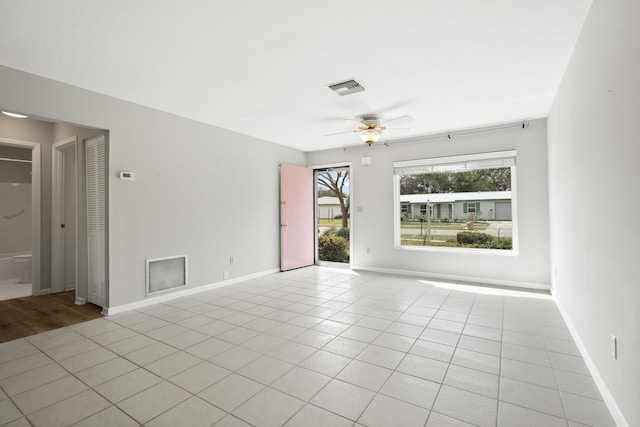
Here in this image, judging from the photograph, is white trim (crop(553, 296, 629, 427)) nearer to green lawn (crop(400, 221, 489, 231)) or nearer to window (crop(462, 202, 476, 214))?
green lawn (crop(400, 221, 489, 231))

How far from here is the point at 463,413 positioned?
5.93ft

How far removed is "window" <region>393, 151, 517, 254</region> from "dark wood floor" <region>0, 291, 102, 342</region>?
480 centimetres

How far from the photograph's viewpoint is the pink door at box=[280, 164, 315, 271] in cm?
599

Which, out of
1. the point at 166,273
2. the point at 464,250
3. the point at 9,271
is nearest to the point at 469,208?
the point at 464,250

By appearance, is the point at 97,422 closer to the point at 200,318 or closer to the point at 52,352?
the point at 52,352

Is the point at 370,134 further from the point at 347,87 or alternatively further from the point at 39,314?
the point at 39,314

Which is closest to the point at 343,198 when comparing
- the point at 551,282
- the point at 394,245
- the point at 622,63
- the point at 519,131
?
the point at 394,245

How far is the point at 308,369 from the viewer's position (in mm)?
2318

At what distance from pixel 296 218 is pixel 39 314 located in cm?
401

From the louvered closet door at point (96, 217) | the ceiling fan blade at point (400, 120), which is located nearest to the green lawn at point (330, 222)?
the ceiling fan blade at point (400, 120)

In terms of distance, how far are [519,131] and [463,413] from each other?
169 inches

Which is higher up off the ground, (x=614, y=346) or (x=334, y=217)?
(x=334, y=217)

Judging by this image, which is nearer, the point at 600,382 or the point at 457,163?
the point at 600,382

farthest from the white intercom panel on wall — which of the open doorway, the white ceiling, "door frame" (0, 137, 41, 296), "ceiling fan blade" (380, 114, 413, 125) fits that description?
the open doorway
